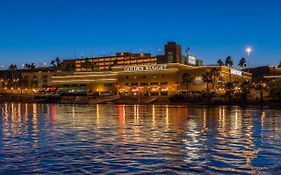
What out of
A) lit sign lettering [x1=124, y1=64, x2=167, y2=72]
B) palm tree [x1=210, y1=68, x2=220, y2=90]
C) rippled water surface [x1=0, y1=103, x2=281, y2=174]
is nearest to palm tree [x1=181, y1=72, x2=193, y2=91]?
palm tree [x1=210, y1=68, x2=220, y2=90]

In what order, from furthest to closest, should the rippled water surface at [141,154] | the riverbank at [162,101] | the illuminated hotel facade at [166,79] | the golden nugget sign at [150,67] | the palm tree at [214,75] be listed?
1. the golden nugget sign at [150,67]
2. the illuminated hotel facade at [166,79]
3. the palm tree at [214,75]
4. the riverbank at [162,101]
5. the rippled water surface at [141,154]

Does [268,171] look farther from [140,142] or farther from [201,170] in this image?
[140,142]

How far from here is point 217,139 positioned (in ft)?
101

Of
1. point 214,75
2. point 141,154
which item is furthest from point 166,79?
point 141,154

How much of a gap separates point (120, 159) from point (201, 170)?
187 inches

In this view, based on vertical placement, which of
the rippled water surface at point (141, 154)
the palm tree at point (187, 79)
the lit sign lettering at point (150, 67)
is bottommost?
the rippled water surface at point (141, 154)

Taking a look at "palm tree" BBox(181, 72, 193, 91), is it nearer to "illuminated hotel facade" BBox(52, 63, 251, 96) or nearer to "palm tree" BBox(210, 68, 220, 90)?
"illuminated hotel facade" BBox(52, 63, 251, 96)

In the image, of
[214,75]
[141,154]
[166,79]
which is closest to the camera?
[141,154]

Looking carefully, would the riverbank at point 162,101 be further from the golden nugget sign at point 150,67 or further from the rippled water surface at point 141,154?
the rippled water surface at point 141,154

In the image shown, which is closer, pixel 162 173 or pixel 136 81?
pixel 162 173

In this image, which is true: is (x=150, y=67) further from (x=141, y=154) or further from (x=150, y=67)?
(x=141, y=154)

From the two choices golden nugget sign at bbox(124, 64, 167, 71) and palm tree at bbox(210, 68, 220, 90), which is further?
golden nugget sign at bbox(124, 64, 167, 71)

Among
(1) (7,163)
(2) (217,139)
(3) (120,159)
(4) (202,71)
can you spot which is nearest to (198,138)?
(2) (217,139)

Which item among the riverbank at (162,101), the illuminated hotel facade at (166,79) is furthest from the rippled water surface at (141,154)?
the illuminated hotel facade at (166,79)
